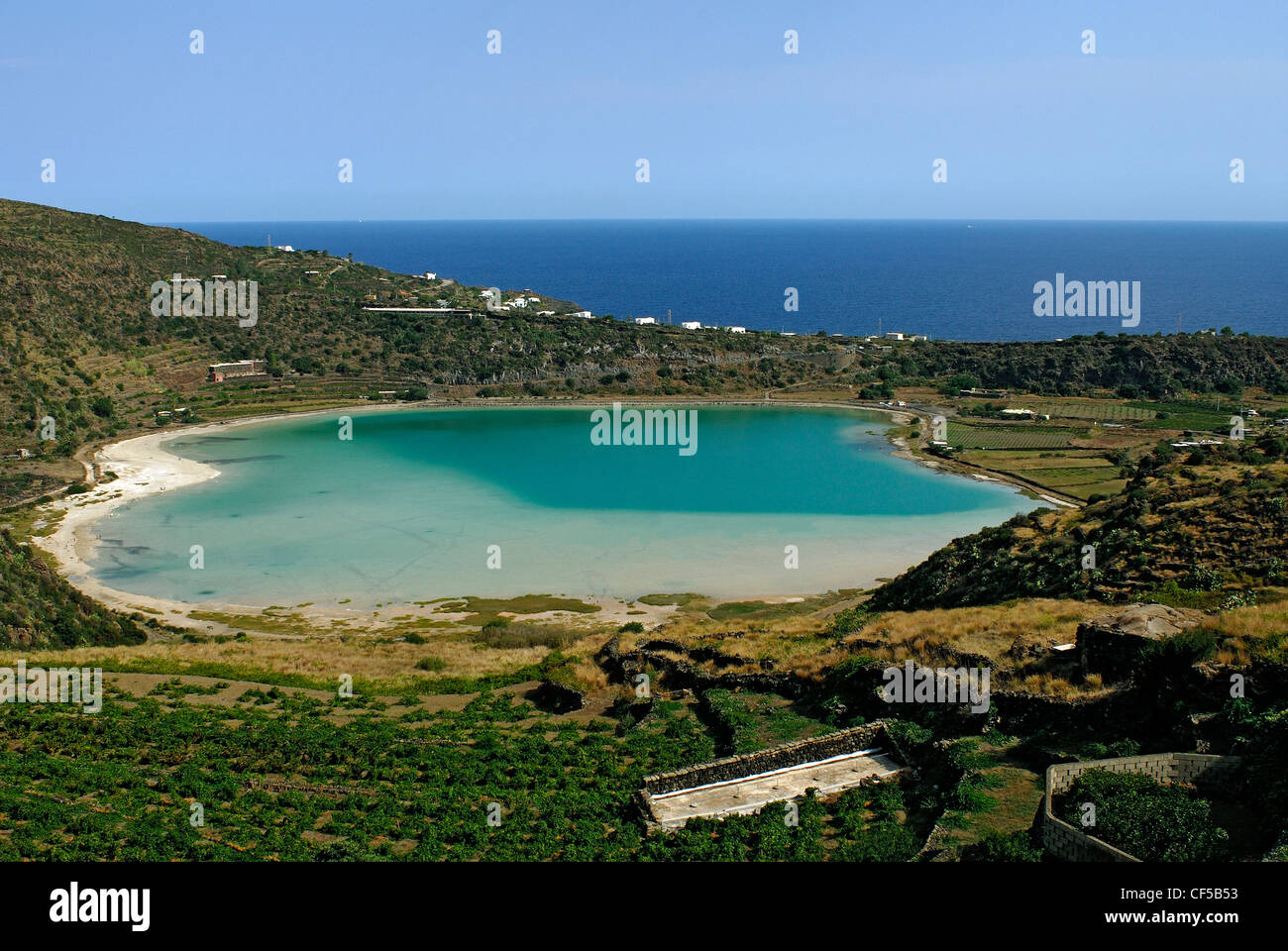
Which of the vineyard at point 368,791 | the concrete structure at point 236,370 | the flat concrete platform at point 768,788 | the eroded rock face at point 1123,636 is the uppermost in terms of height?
the concrete structure at point 236,370

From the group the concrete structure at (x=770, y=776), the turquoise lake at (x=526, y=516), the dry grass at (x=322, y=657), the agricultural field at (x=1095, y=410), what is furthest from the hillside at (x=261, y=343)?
the concrete structure at (x=770, y=776)

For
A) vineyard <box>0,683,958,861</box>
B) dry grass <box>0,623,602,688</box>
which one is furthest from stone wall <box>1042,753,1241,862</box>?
dry grass <box>0,623,602,688</box>

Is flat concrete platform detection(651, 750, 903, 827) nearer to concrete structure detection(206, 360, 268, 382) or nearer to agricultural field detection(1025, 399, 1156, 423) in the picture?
agricultural field detection(1025, 399, 1156, 423)

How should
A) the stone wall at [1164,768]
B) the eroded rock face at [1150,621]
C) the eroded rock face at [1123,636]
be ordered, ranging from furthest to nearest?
the eroded rock face at [1150,621]
the eroded rock face at [1123,636]
the stone wall at [1164,768]

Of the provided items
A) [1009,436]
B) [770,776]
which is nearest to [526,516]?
[770,776]

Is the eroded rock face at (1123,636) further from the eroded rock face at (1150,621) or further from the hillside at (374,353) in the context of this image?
the hillside at (374,353)

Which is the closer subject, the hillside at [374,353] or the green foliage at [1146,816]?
the green foliage at [1146,816]

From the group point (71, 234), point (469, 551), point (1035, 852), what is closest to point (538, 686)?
point (1035, 852)
